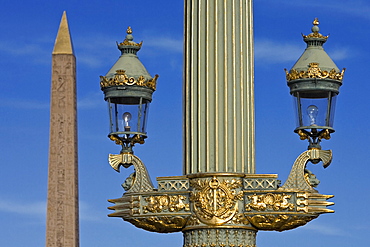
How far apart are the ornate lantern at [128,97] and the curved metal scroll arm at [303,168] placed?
8.80 feet

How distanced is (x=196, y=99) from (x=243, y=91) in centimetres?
73

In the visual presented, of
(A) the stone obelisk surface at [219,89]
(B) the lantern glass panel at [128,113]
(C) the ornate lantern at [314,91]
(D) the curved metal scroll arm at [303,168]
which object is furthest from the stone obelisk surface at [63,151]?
(C) the ornate lantern at [314,91]

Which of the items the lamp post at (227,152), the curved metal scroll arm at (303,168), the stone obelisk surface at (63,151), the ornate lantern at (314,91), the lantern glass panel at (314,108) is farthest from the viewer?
the stone obelisk surface at (63,151)

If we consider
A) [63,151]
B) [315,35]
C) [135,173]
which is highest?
[315,35]

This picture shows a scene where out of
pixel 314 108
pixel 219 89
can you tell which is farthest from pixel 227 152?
pixel 314 108

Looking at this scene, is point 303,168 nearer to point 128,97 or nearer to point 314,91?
point 314,91

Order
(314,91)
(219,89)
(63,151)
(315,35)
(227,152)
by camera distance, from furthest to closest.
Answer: (63,151) → (315,35) → (314,91) → (219,89) → (227,152)

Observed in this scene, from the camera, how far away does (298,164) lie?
8000 mm

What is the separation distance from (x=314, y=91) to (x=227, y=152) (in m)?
1.86

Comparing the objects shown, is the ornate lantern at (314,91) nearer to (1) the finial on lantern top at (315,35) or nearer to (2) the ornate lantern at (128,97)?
(1) the finial on lantern top at (315,35)

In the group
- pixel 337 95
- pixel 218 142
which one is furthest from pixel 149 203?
pixel 337 95

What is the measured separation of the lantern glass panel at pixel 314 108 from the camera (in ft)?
27.6

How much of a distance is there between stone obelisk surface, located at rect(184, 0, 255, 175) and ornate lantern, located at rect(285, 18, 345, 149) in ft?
2.75

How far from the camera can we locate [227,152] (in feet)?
25.6
